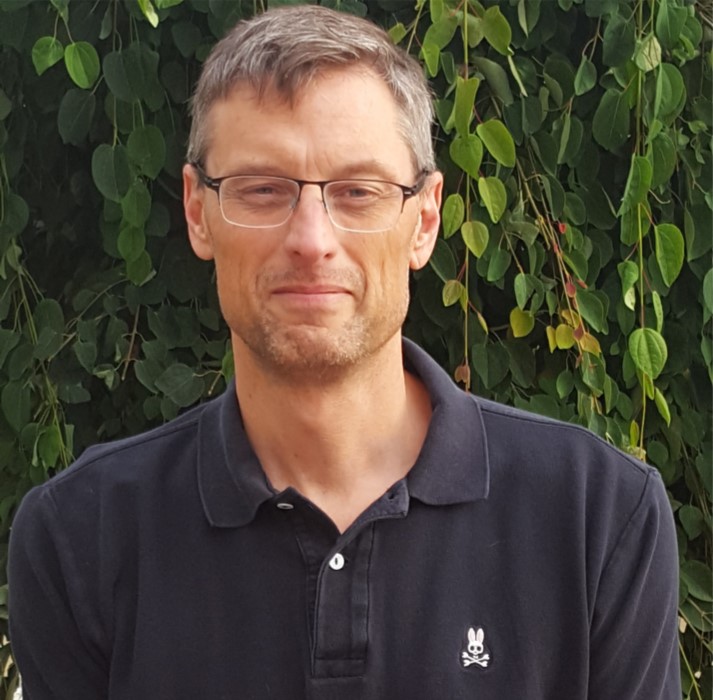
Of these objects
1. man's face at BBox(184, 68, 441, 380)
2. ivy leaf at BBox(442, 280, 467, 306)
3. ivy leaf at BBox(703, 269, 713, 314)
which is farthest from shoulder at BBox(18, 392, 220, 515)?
ivy leaf at BBox(703, 269, 713, 314)

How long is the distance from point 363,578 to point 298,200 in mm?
430

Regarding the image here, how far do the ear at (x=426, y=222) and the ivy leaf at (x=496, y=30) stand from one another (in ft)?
0.90

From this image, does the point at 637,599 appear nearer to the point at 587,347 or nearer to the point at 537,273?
the point at 587,347

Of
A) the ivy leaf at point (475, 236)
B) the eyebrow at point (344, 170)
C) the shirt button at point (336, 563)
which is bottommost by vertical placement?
the shirt button at point (336, 563)

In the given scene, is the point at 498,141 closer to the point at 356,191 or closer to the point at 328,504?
the point at 356,191

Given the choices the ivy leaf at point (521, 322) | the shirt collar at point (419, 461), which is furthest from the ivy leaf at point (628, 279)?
the shirt collar at point (419, 461)

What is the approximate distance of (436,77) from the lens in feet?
5.72

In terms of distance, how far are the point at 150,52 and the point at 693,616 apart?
1204 millimetres

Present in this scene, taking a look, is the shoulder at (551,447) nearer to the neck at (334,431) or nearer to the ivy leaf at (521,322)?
the neck at (334,431)

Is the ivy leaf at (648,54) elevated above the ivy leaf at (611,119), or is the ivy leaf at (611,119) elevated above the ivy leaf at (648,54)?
the ivy leaf at (648,54)

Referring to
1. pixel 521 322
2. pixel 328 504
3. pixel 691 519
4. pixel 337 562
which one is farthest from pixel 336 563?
pixel 691 519

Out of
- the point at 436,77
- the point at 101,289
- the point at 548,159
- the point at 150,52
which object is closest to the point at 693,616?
the point at 548,159

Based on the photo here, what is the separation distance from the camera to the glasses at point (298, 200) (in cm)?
129

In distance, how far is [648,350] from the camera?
5.58ft
